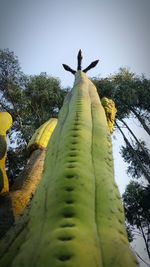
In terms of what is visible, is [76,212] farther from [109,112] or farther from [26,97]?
[26,97]

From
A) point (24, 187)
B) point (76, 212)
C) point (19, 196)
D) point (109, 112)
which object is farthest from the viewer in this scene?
point (109, 112)

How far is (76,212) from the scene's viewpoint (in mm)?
1062

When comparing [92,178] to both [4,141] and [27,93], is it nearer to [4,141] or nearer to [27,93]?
[4,141]

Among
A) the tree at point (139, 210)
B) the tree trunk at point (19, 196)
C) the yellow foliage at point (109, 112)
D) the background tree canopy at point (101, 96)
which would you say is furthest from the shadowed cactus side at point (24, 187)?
the tree at point (139, 210)

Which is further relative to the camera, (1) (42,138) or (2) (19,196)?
(1) (42,138)

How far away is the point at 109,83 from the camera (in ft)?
62.2

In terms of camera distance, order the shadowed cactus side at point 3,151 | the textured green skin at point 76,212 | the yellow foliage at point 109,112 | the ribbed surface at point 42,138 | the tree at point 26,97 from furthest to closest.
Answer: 1. the tree at point 26,97
2. the ribbed surface at point 42,138
3. the yellow foliage at point 109,112
4. the shadowed cactus side at point 3,151
5. the textured green skin at point 76,212

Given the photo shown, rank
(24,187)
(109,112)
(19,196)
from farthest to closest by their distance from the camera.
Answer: (109,112) → (24,187) → (19,196)

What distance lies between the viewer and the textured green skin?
90cm

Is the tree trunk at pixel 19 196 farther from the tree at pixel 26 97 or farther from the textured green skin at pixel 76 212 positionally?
the tree at pixel 26 97

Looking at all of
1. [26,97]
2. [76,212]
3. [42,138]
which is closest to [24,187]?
[42,138]

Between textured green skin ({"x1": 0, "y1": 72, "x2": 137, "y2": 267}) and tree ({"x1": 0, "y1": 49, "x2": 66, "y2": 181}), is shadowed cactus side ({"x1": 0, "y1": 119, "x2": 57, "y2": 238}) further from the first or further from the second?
tree ({"x1": 0, "y1": 49, "x2": 66, "y2": 181})

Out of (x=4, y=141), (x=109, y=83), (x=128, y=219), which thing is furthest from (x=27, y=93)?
(x=4, y=141)

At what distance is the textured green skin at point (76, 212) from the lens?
0.90m
